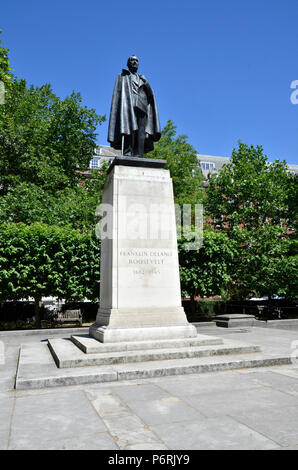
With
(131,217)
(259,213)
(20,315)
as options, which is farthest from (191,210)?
(131,217)

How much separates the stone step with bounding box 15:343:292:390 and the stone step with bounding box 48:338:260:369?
0.16 meters

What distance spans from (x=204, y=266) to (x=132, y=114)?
13181 mm

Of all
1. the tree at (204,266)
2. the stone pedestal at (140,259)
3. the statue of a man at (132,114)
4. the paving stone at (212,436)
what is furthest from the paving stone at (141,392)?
the tree at (204,266)

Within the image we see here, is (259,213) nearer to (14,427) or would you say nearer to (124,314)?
(124,314)

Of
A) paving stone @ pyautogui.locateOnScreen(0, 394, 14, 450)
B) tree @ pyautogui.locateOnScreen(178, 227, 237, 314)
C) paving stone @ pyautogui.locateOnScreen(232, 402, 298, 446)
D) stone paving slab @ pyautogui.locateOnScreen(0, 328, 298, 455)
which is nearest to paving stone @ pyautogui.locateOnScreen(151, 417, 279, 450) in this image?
stone paving slab @ pyautogui.locateOnScreen(0, 328, 298, 455)

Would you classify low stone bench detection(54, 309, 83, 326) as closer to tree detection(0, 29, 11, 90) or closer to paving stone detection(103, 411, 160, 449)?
tree detection(0, 29, 11, 90)

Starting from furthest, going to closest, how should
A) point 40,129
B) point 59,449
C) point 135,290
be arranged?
point 40,129
point 135,290
point 59,449

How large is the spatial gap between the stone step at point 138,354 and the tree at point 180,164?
21869 mm

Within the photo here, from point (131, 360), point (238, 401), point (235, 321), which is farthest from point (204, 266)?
point (238, 401)

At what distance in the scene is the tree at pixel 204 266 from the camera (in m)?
21.6

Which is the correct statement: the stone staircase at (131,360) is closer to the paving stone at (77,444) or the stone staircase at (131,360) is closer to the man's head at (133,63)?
the paving stone at (77,444)

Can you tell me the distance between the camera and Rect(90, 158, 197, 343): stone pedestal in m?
9.12

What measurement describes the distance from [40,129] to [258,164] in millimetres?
18900

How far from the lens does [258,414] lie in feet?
15.0
